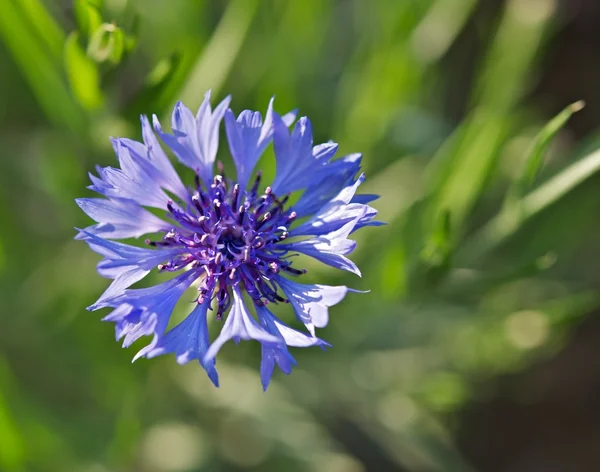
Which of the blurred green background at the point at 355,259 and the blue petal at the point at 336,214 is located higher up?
the blurred green background at the point at 355,259

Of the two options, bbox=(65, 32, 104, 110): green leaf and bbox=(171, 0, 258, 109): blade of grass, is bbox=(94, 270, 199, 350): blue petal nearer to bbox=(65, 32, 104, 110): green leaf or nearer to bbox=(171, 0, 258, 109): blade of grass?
bbox=(65, 32, 104, 110): green leaf

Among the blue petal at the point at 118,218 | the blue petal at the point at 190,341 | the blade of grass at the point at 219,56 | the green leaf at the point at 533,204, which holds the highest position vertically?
the blade of grass at the point at 219,56

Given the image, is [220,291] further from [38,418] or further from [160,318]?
[38,418]

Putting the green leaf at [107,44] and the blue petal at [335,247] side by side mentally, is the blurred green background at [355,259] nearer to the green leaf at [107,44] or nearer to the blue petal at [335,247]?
the green leaf at [107,44]

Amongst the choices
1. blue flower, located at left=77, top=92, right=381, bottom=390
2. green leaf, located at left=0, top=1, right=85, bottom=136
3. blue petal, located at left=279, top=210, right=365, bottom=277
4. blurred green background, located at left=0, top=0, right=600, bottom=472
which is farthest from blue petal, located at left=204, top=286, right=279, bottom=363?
green leaf, located at left=0, top=1, right=85, bottom=136

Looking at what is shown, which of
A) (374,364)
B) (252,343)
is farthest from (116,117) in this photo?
(374,364)

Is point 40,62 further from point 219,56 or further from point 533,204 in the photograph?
point 533,204

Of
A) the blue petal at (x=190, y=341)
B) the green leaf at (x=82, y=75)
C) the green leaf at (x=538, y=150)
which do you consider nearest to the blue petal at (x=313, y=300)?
the blue petal at (x=190, y=341)
